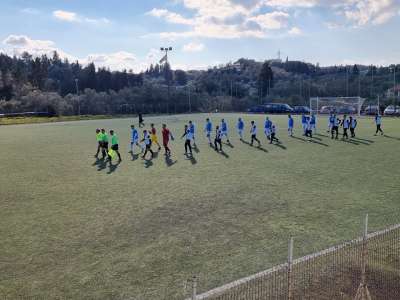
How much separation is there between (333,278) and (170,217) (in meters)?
5.04

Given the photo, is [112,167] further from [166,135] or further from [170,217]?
[170,217]

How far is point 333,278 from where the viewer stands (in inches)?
274

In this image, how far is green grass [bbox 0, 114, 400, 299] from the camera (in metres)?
7.36

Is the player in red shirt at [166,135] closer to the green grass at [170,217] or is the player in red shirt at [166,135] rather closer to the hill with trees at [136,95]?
the green grass at [170,217]

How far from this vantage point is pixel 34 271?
7539 mm

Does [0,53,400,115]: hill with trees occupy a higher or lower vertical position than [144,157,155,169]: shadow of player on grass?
higher

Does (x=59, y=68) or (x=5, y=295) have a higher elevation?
(x=59, y=68)

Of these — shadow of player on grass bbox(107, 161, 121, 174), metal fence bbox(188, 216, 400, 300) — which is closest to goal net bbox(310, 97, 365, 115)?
shadow of player on grass bbox(107, 161, 121, 174)

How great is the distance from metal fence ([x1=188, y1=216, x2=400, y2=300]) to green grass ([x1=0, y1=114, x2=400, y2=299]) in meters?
0.84

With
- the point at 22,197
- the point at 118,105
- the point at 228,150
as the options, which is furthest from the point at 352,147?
the point at 118,105

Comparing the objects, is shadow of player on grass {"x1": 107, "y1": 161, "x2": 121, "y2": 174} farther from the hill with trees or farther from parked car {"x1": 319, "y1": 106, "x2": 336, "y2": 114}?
the hill with trees

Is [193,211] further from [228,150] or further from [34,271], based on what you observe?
[228,150]

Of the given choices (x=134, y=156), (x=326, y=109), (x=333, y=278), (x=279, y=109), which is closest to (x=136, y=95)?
(x=279, y=109)

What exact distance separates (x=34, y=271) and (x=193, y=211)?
16.0 ft
